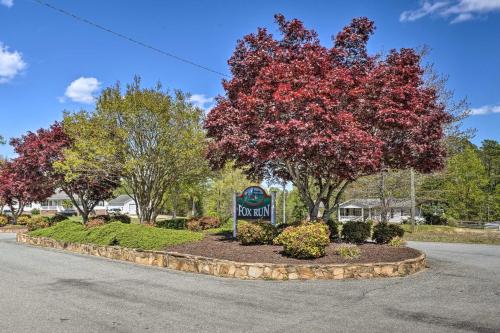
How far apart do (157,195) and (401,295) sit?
1629 centimetres

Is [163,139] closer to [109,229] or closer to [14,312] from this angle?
[109,229]

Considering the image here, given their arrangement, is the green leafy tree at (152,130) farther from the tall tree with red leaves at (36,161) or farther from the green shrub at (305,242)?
the green shrub at (305,242)

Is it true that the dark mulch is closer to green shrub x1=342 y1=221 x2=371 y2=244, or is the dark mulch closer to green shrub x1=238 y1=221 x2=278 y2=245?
green shrub x1=238 y1=221 x2=278 y2=245

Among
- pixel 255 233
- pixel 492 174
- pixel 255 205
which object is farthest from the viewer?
pixel 492 174

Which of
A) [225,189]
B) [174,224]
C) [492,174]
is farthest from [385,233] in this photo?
[492,174]

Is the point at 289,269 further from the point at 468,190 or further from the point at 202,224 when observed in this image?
the point at 468,190

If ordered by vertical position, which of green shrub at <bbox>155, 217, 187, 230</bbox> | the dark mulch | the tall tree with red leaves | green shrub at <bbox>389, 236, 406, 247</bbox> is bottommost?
the dark mulch

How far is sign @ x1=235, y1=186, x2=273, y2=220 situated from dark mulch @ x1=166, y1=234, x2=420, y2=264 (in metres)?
1.48

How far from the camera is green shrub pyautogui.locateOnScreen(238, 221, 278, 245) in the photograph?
14.1 metres

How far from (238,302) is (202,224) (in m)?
15.4

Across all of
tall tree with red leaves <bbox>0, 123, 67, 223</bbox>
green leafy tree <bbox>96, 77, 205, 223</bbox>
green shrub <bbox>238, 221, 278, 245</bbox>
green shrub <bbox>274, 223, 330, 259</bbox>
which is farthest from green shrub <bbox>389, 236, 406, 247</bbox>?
tall tree with red leaves <bbox>0, 123, 67, 223</bbox>

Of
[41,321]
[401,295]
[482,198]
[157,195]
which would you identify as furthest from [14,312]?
[482,198]

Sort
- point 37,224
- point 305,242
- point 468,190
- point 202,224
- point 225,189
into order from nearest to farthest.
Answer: point 305,242, point 202,224, point 37,224, point 225,189, point 468,190

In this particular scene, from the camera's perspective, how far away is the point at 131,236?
51.6ft
